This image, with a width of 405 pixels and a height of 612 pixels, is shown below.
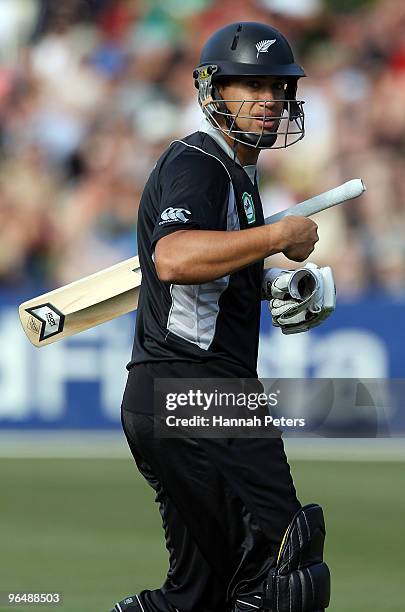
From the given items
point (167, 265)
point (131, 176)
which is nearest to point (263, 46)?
point (167, 265)

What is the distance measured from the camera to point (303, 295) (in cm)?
369

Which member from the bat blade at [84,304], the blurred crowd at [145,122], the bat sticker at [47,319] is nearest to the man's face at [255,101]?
the bat blade at [84,304]

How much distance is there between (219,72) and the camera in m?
3.61

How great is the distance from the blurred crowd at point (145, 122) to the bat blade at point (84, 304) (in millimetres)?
5670

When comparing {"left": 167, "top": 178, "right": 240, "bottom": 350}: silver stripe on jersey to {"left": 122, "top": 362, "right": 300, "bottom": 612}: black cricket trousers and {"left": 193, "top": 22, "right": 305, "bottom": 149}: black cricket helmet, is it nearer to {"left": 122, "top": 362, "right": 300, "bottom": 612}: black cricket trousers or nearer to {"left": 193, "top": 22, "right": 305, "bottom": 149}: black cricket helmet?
{"left": 122, "top": 362, "right": 300, "bottom": 612}: black cricket trousers

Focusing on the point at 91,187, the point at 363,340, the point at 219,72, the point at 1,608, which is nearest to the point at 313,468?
the point at 363,340

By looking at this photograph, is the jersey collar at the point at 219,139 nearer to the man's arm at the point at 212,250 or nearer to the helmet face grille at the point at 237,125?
the helmet face grille at the point at 237,125

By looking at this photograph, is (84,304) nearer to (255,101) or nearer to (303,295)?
(303,295)

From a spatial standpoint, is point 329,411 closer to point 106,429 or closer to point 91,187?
point 106,429

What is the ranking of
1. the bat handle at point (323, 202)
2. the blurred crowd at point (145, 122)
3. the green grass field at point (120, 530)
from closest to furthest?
the bat handle at point (323, 202) → the green grass field at point (120, 530) → the blurred crowd at point (145, 122)

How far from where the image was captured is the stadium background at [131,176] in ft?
30.2

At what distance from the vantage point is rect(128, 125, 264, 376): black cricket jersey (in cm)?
338

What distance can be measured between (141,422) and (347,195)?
37.2 inches

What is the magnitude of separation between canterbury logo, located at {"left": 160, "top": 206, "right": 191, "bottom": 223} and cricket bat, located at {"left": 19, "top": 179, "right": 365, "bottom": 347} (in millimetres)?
784
